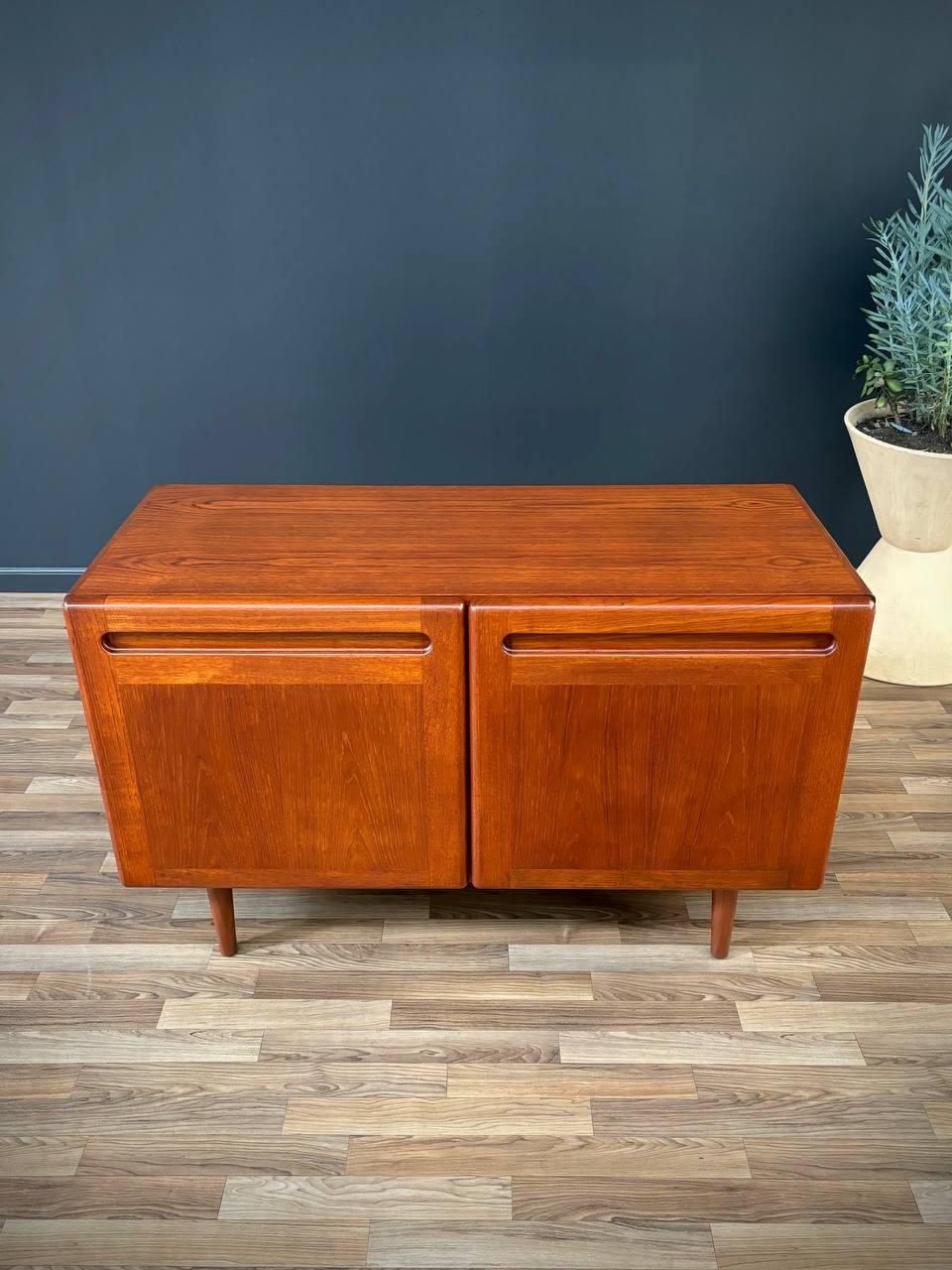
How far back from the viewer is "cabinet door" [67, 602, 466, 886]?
147 cm

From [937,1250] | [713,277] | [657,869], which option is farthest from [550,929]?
[713,277]

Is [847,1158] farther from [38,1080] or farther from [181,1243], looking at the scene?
[38,1080]

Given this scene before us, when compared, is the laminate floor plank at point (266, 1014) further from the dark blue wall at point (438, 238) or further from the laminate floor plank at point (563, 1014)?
the dark blue wall at point (438, 238)

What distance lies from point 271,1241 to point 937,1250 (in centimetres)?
83

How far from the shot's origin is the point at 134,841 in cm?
162

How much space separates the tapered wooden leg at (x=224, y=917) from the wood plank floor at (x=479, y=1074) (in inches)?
1.1

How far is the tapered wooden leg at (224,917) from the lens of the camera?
1736 mm

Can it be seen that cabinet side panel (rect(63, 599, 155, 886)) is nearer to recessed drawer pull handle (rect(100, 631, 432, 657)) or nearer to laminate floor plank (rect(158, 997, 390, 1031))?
recessed drawer pull handle (rect(100, 631, 432, 657))

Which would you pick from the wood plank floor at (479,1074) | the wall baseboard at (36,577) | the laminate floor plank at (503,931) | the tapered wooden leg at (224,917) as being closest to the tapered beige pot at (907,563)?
the wood plank floor at (479,1074)

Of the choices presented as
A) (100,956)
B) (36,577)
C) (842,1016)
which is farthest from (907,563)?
(36,577)

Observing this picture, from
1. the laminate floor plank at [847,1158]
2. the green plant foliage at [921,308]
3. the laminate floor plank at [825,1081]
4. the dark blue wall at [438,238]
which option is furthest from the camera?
the dark blue wall at [438,238]

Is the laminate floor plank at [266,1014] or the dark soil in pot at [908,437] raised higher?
the dark soil in pot at [908,437]

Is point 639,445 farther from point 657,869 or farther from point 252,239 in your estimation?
point 657,869

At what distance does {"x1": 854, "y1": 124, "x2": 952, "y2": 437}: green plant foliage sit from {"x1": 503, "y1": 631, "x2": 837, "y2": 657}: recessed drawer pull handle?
1013 millimetres
